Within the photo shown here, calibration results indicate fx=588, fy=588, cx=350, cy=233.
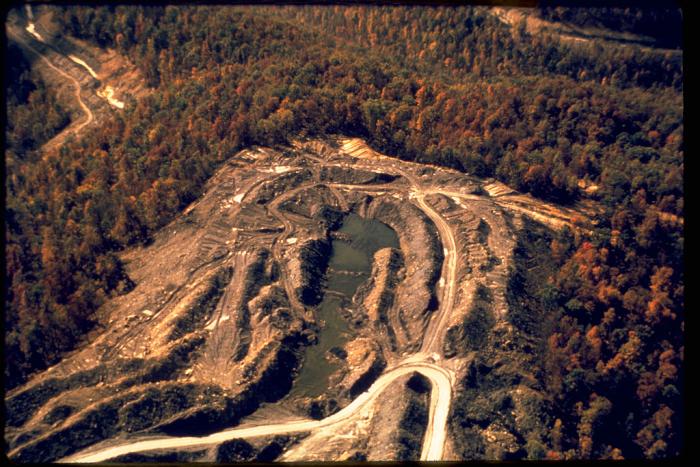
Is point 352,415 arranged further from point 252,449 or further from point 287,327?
point 287,327

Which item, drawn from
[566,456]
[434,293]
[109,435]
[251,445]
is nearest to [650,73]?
[434,293]

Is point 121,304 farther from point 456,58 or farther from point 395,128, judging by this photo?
point 456,58

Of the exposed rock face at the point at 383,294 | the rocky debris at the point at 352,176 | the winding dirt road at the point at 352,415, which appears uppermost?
the rocky debris at the point at 352,176

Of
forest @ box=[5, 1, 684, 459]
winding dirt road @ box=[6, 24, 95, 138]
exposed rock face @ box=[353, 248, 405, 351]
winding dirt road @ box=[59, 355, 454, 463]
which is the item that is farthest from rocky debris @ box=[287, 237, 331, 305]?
winding dirt road @ box=[6, 24, 95, 138]

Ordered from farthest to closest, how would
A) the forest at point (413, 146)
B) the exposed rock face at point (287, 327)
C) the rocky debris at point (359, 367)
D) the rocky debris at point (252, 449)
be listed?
the forest at point (413, 146), the rocky debris at point (359, 367), the exposed rock face at point (287, 327), the rocky debris at point (252, 449)

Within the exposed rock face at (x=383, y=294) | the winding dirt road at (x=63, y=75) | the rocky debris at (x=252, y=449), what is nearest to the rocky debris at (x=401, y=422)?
the exposed rock face at (x=383, y=294)

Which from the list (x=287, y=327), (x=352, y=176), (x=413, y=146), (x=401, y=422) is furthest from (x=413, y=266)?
(x=413, y=146)

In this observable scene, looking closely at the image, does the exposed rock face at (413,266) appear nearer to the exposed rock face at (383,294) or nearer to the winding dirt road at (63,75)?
the exposed rock face at (383,294)

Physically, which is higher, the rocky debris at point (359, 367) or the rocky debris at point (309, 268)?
the rocky debris at point (309, 268)
